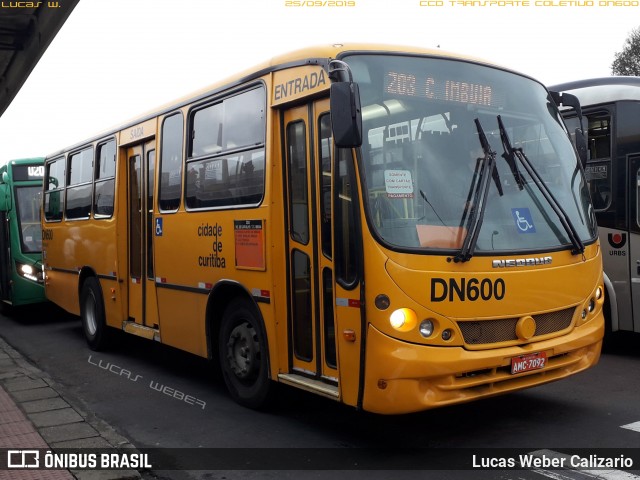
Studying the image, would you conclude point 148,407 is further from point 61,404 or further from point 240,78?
point 240,78

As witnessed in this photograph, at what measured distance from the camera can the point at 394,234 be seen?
510 cm

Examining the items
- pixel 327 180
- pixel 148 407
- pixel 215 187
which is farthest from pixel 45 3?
pixel 327 180

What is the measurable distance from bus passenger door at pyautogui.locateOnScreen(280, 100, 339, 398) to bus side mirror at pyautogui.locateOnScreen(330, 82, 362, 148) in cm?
56

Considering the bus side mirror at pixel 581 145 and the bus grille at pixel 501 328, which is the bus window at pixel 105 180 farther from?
the bus grille at pixel 501 328

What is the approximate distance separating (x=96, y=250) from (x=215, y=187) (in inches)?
154

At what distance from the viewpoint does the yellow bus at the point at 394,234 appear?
5020 millimetres

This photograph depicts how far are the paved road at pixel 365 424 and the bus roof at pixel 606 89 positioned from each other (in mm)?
3054

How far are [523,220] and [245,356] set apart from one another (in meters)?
2.76

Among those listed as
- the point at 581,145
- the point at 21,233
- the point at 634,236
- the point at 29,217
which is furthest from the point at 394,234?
the point at 29,217

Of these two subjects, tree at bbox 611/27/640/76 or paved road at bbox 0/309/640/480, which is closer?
paved road at bbox 0/309/640/480

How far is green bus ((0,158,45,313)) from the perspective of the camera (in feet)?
45.6

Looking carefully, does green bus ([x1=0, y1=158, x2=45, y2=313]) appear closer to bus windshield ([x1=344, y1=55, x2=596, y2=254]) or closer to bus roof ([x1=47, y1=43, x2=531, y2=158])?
bus roof ([x1=47, y1=43, x2=531, y2=158])

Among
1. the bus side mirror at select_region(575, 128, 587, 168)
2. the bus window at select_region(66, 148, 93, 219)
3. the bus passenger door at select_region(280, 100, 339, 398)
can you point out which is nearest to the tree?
the bus window at select_region(66, 148, 93, 219)

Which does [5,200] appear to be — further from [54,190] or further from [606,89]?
[606,89]
